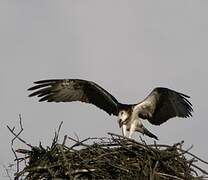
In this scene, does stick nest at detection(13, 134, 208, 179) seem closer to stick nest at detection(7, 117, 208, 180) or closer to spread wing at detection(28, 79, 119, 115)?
stick nest at detection(7, 117, 208, 180)

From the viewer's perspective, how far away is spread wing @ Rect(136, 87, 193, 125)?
41.4 ft

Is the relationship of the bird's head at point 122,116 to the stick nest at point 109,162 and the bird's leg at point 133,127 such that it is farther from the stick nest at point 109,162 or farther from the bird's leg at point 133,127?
the stick nest at point 109,162

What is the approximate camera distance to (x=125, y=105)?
12953 mm

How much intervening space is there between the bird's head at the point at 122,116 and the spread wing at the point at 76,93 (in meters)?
0.27

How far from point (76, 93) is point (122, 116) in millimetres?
963

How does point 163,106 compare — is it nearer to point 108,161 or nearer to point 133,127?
point 133,127

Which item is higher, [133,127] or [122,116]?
[122,116]

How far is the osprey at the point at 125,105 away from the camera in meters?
12.7

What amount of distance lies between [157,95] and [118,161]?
3507 millimetres

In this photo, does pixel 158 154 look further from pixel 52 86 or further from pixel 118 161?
pixel 52 86

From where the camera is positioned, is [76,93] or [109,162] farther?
[76,93]

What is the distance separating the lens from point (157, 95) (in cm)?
1287

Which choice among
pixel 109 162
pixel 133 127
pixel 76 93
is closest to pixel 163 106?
pixel 133 127

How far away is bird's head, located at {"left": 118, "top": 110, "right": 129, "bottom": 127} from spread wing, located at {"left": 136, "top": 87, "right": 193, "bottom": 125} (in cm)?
26
